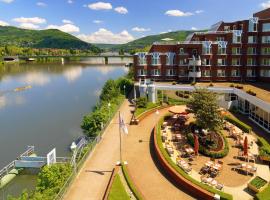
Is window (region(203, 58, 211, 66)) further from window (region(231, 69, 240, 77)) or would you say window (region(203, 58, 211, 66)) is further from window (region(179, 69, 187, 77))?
window (region(231, 69, 240, 77))

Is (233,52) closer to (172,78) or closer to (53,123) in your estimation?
(172,78)

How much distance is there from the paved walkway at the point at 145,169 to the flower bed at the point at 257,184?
541 cm

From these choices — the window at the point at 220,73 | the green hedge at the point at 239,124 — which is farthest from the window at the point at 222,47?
the green hedge at the point at 239,124

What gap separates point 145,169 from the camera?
29.7 metres

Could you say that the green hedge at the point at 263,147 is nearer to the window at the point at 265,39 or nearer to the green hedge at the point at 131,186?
the green hedge at the point at 131,186

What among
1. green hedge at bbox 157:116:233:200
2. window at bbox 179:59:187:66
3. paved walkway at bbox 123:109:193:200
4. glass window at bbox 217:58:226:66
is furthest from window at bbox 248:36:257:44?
green hedge at bbox 157:116:233:200

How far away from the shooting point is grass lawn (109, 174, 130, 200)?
2384 cm

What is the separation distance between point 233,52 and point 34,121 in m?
43.4

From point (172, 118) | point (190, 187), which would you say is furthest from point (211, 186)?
point (172, 118)

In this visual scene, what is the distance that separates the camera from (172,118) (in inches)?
1790

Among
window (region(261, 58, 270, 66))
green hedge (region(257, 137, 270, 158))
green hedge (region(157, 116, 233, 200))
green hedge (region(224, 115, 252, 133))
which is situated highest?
window (region(261, 58, 270, 66))

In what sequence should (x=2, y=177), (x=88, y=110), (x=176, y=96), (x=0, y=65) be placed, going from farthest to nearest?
1. (x=0, y=65)
2. (x=88, y=110)
3. (x=176, y=96)
4. (x=2, y=177)

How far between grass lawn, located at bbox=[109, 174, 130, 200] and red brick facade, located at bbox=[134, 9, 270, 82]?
40645 mm

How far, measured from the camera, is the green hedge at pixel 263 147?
30859 mm
